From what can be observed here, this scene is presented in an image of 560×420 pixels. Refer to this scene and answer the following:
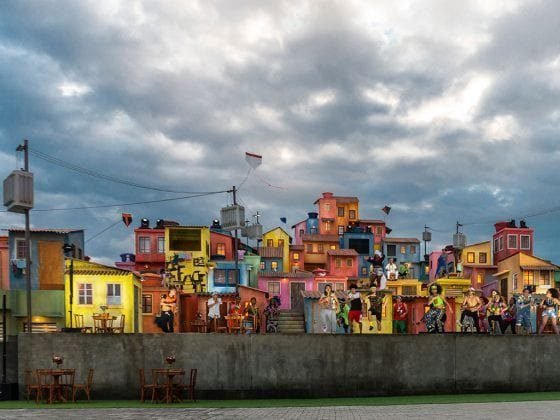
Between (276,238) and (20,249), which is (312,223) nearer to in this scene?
(276,238)

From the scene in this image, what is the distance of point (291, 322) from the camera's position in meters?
38.4

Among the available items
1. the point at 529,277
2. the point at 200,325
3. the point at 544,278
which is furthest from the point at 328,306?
the point at 544,278

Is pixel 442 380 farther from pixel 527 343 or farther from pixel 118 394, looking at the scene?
pixel 118 394

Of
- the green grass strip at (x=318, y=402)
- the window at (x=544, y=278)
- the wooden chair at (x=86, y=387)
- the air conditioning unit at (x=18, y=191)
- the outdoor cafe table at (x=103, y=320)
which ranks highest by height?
the air conditioning unit at (x=18, y=191)

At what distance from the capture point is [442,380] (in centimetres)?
2030

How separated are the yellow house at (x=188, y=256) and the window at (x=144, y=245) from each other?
7559 millimetres

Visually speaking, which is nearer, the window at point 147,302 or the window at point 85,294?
the window at point 85,294

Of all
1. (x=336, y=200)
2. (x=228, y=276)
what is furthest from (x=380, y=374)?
(x=336, y=200)

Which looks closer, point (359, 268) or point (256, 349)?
point (256, 349)

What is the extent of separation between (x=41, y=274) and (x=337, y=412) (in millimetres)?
32176

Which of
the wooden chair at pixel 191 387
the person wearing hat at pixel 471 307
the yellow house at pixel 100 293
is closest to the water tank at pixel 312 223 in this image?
the yellow house at pixel 100 293

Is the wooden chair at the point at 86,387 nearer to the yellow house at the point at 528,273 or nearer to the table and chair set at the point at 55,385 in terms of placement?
the table and chair set at the point at 55,385

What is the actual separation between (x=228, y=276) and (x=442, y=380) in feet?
121

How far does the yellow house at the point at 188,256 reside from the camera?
5422 cm
